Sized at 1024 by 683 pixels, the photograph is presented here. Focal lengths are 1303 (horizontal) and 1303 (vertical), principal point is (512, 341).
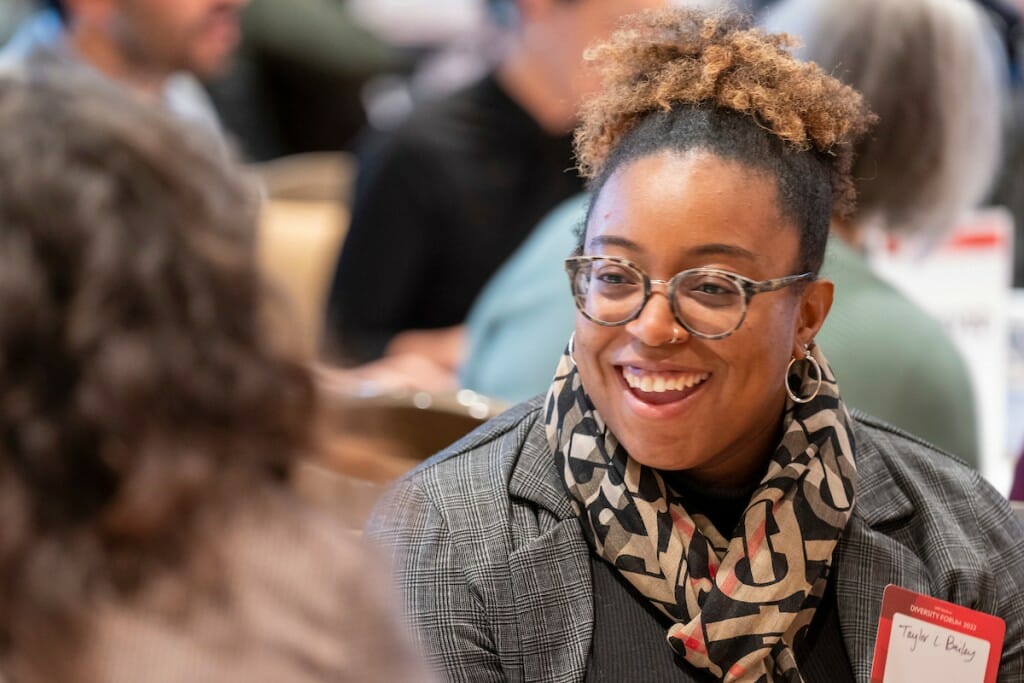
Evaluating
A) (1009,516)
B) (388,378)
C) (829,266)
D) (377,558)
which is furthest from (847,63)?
(377,558)

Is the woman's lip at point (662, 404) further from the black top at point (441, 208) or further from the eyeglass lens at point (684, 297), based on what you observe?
the black top at point (441, 208)

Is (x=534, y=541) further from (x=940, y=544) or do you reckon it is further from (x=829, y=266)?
(x=829, y=266)

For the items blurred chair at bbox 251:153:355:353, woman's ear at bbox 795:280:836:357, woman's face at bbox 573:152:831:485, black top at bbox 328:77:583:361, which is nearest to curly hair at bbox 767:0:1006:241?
woman's ear at bbox 795:280:836:357

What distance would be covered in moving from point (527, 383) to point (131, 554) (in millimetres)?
1537

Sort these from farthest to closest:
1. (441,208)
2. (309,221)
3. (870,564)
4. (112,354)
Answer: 1. (309,221)
2. (441,208)
3. (870,564)
4. (112,354)

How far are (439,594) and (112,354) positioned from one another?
0.79 metres

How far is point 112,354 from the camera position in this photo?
2.95 feet

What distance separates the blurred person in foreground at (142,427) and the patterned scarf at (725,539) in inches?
27.9

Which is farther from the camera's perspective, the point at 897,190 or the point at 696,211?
the point at 897,190

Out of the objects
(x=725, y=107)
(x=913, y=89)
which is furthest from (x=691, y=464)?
(x=913, y=89)

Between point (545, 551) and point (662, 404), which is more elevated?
point (662, 404)

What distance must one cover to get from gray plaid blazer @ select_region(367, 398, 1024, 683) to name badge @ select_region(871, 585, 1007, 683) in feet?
0.07

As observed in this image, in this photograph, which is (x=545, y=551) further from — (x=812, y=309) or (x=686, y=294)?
(x=812, y=309)

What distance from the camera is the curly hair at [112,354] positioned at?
2.94 ft
